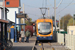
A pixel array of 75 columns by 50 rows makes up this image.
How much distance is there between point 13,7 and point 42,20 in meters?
34.4

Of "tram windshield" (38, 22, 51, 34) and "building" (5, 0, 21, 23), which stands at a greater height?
"building" (5, 0, 21, 23)

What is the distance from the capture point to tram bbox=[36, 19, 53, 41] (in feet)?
80.7

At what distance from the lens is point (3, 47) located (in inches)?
465

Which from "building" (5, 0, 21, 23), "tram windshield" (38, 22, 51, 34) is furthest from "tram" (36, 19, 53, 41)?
"building" (5, 0, 21, 23)

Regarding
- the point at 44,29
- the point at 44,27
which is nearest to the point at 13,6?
the point at 44,27

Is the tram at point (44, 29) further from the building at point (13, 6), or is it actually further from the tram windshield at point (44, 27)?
the building at point (13, 6)

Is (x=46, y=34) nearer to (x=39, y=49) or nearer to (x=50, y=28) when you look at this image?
(x=50, y=28)

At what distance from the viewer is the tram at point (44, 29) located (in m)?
24.6

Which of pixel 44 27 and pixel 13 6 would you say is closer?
pixel 44 27

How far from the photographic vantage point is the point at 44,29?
24.9m

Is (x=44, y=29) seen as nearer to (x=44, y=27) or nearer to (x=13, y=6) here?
(x=44, y=27)

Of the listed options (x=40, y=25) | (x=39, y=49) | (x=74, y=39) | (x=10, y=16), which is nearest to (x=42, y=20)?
(x=40, y=25)

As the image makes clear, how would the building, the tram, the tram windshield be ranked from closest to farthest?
the tram
the tram windshield
the building

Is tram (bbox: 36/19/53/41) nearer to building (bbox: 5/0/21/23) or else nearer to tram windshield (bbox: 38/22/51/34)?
tram windshield (bbox: 38/22/51/34)
